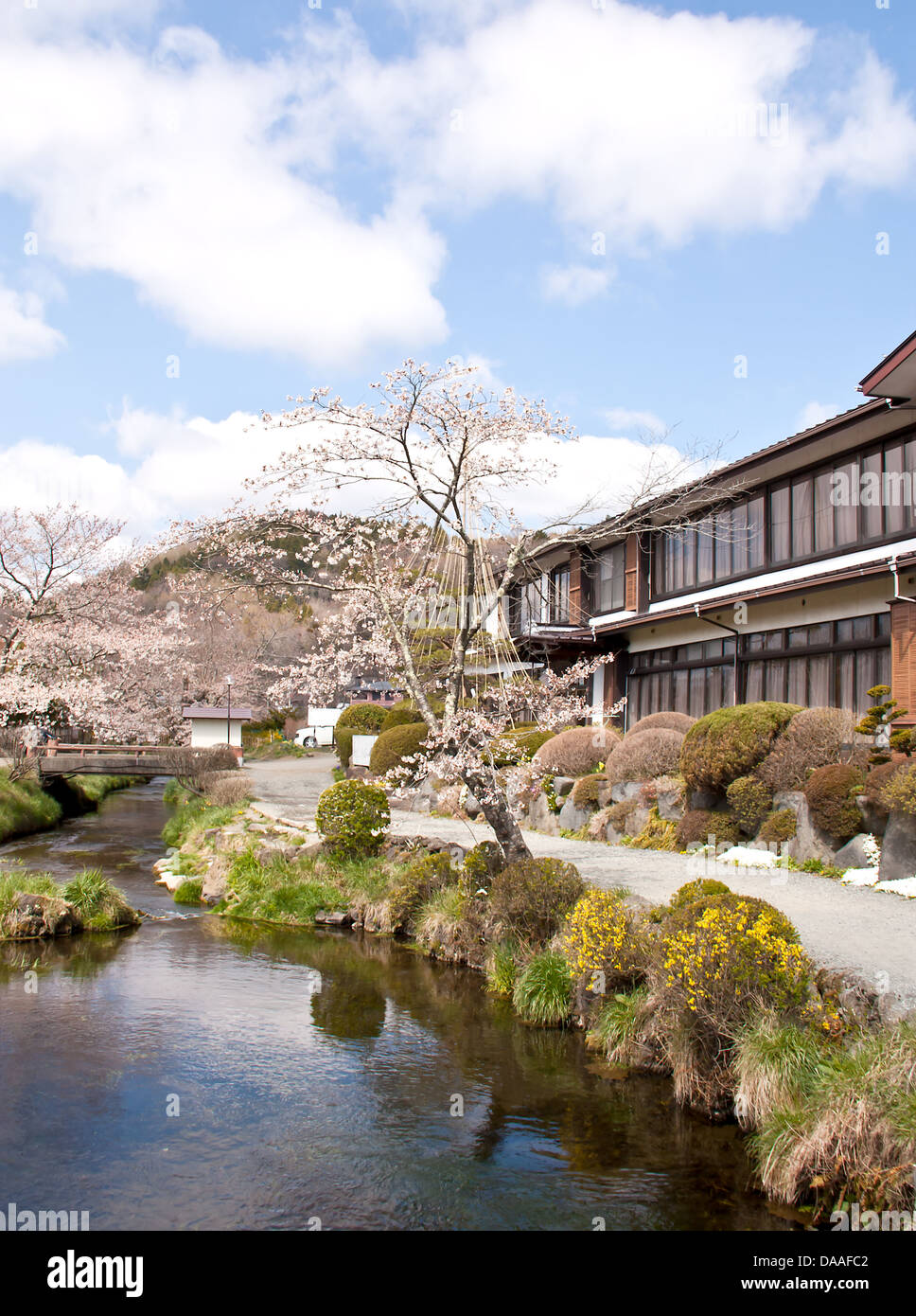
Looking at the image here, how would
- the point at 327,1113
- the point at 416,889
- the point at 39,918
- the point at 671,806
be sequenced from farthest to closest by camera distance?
1. the point at 671,806
2. the point at 416,889
3. the point at 39,918
4. the point at 327,1113

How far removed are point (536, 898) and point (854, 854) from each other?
4.84 m

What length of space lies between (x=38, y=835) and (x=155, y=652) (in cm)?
1081

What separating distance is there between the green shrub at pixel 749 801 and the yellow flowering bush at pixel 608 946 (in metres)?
5.34

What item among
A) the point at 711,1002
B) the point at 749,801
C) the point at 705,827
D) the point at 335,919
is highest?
the point at 749,801

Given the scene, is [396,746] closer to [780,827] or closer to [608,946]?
[780,827]

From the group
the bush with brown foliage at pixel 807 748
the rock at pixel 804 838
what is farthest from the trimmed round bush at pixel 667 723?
the rock at pixel 804 838

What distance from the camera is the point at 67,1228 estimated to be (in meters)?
6.11

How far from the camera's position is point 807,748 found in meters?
14.0

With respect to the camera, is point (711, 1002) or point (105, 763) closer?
point (711, 1002)

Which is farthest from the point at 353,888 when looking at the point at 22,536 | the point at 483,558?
the point at 22,536

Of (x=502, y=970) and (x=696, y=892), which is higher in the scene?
(x=696, y=892)

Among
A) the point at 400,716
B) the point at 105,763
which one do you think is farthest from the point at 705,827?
the point at 105,763
